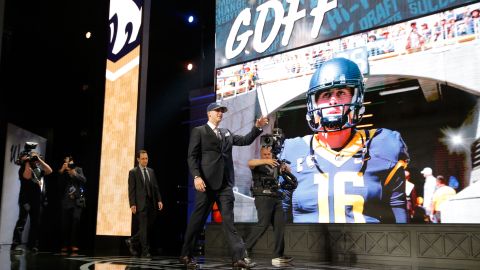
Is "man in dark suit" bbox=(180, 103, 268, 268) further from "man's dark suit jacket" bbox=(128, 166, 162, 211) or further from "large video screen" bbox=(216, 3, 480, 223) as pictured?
"man's dark suit jacket" bbox=(128, 166, 162, 211)

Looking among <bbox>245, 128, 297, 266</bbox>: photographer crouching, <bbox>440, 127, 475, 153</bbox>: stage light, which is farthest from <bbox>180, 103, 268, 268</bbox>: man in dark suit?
<bbox>440, 127, 475, 153</bbox>: stage light

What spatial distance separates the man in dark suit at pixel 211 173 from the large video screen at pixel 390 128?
190 centimetres

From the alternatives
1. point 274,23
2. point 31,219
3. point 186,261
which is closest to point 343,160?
point 274,23

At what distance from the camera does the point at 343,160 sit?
601 cm

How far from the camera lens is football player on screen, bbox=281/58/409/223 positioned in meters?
5.59

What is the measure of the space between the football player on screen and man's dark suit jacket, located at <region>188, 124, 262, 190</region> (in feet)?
6.07

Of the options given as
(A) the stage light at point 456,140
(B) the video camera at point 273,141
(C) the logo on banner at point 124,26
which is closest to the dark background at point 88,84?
(C) the logo on banner at point 124,26

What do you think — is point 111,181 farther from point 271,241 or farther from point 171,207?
point 271,241

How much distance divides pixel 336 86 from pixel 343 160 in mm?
952

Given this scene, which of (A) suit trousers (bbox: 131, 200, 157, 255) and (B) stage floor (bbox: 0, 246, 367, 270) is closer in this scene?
(B) stage floor (bbox: 0, 246, 367, 270)

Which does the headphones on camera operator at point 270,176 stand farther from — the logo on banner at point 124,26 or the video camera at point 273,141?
the logo on banner at point 124,26

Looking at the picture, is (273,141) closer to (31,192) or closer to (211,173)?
(211,173)

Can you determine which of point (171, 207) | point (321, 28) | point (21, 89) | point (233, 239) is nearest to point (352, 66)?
point (321, 28)

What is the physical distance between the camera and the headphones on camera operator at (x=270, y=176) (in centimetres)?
539
